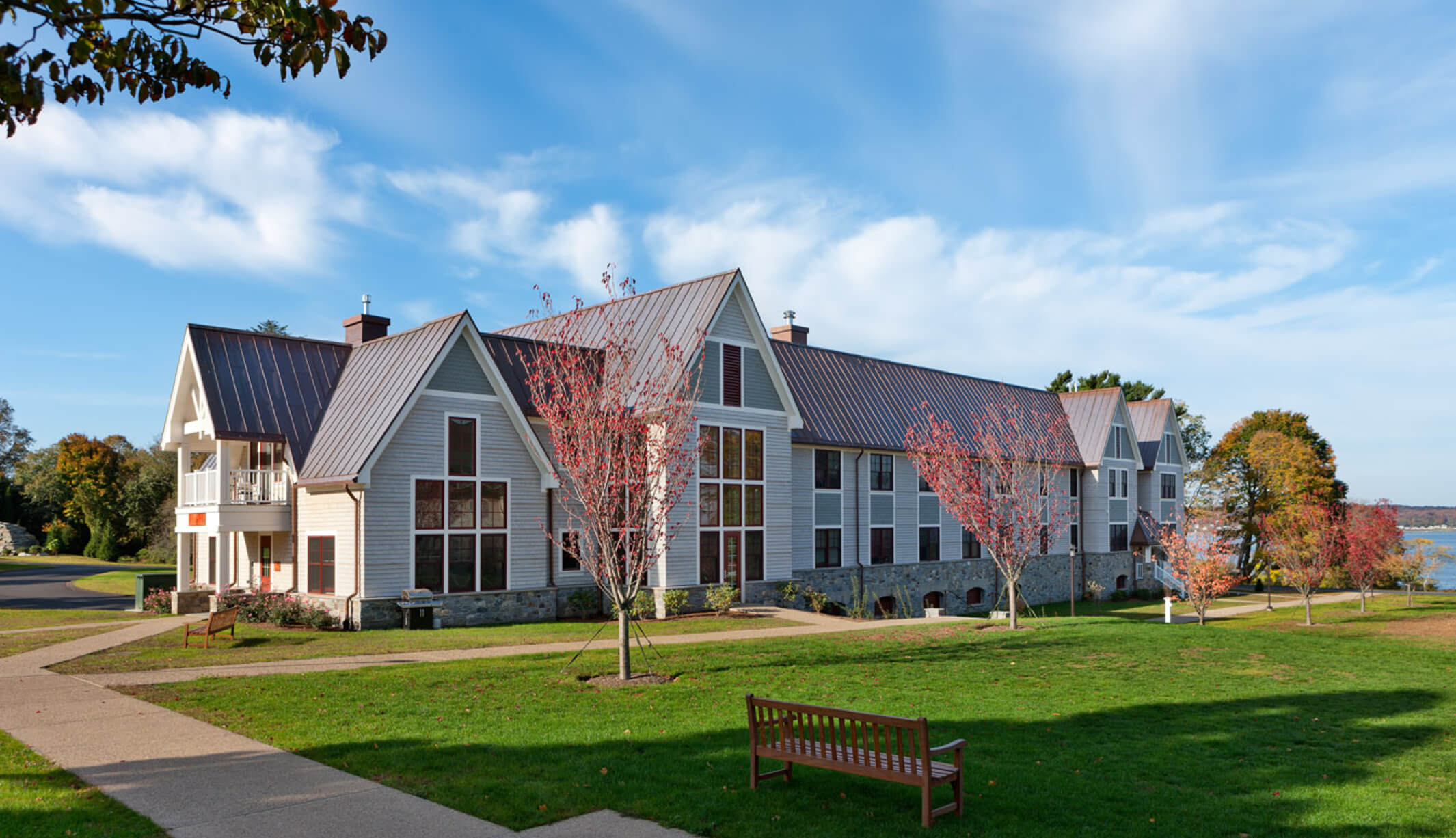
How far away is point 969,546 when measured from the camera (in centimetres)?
3956

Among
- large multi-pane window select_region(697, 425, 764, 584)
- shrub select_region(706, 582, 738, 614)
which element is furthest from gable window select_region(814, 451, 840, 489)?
shrub select_region(706, 582, 738, 614)

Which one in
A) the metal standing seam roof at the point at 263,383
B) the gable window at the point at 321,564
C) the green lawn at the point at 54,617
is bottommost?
the green lawn at the point at 54,617

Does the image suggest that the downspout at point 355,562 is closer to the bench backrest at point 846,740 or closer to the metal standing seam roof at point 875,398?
the metal standing seam roof at point 875,398

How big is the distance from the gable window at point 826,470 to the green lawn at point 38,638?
20187 mm

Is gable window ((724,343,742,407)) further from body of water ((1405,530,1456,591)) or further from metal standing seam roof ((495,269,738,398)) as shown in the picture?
body of water ((1405,530,1456,591))

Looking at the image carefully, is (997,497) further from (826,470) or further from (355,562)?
(355,562)

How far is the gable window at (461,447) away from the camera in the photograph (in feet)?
80.0

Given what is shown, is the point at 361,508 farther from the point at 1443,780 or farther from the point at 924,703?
the point at 1443,780

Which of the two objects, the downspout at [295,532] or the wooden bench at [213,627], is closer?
the wooden bench at [213,627]

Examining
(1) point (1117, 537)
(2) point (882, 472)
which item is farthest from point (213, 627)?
(1) point (1117, 537)

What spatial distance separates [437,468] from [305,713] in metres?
12.6

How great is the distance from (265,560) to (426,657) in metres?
11.5

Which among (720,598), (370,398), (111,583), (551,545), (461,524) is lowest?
(111,583)

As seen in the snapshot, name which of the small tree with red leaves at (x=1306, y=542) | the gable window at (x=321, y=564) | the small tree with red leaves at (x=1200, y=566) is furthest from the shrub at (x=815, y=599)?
the small tree with red leaves at (x=1306, y=542)
